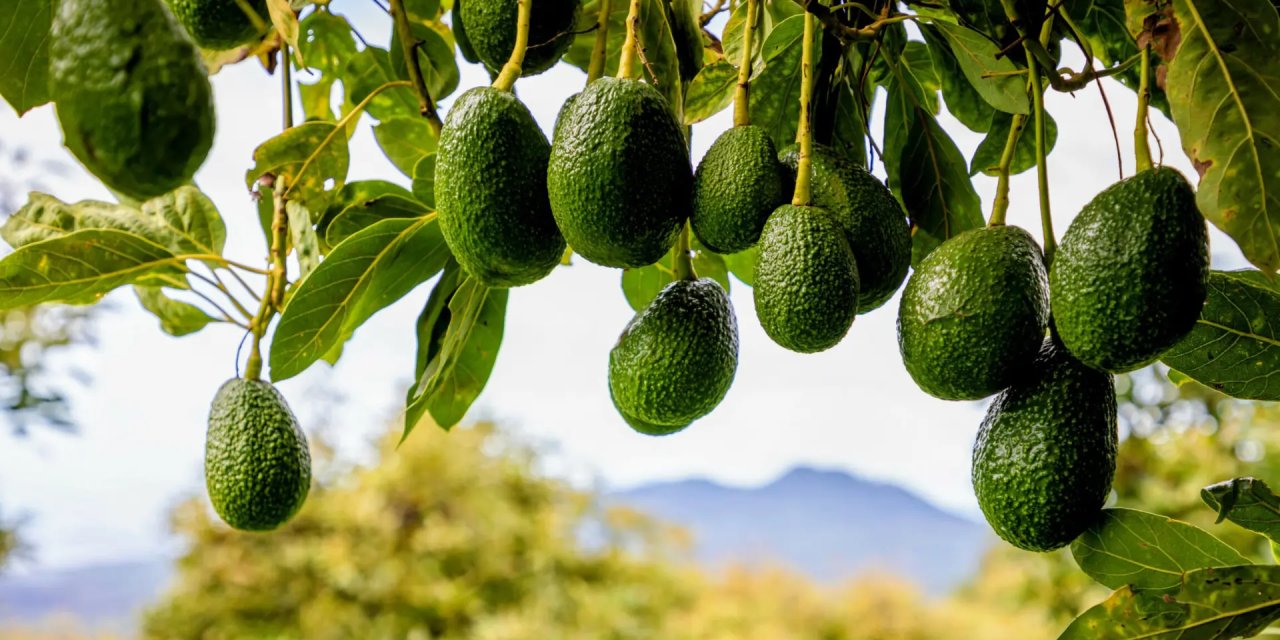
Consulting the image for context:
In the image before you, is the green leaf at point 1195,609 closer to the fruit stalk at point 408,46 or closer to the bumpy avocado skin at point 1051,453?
the bumpy avocado skin at point 1051,453

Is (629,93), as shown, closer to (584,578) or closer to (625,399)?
(625,399)

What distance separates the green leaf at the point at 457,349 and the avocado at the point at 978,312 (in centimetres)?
35

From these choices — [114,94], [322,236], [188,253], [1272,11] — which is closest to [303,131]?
[322,236]

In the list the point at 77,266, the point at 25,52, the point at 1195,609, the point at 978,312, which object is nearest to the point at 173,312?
the point at 77,266

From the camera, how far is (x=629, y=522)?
498 centimetres

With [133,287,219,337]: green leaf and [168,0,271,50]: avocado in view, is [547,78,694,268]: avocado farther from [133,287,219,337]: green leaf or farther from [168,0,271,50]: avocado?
[133,287,219,337]: green leaf

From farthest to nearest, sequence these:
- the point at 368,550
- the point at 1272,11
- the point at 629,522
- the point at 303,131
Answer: the point at 629,522
the point at 368,550
the point at 303,131
the point at 1272,11

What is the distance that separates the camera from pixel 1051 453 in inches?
21.8

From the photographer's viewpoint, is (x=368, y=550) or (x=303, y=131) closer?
(x=303, y=131)

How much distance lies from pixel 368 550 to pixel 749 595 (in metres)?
1.74

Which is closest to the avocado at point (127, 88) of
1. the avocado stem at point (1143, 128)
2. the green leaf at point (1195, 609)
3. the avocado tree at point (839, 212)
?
the avocado tree at point (839, 212)

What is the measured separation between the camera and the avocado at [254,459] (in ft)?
2.81

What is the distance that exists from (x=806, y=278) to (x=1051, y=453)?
0.53 feet

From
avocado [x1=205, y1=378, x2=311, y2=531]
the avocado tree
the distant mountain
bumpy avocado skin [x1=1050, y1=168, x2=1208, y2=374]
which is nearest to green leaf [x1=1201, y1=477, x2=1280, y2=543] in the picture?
the avocado tree
